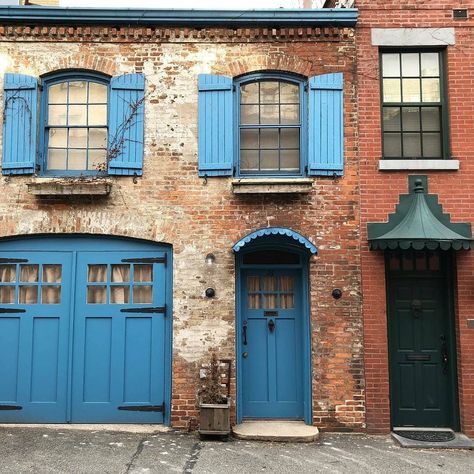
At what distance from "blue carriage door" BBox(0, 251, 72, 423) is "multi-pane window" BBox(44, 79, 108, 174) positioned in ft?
4.93

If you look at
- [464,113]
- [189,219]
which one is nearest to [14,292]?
[189,219]

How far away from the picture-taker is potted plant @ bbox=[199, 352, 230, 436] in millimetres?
7227

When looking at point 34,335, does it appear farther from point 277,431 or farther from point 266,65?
point 266,65

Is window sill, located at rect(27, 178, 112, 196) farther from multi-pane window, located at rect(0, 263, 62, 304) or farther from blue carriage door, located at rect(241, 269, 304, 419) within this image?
blue carriage door, located at rect(241, 269, 304, 419)

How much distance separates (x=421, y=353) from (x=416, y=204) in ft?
7.49

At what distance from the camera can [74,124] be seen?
8.37 metres

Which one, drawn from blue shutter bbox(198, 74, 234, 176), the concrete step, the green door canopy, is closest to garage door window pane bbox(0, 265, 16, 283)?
blue shutter bbox(198, 74, 234, 176)

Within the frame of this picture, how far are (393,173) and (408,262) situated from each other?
1.40 metres

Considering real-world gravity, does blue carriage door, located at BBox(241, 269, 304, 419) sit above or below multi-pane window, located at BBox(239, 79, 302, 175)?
below

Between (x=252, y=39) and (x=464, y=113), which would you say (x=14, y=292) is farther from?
(x=464, y=113)

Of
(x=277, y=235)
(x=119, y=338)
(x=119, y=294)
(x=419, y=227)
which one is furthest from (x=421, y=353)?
(x=119, y=294)

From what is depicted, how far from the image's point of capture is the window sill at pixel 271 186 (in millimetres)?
7926

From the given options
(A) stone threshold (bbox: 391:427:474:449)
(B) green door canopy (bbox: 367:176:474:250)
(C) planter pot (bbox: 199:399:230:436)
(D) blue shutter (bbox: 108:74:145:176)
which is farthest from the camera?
(D) blue shutter (bbox: 108:74:145:176)

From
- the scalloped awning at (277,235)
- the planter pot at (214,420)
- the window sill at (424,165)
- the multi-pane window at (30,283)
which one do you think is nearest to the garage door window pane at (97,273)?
the multi-pane window at (30,283)
